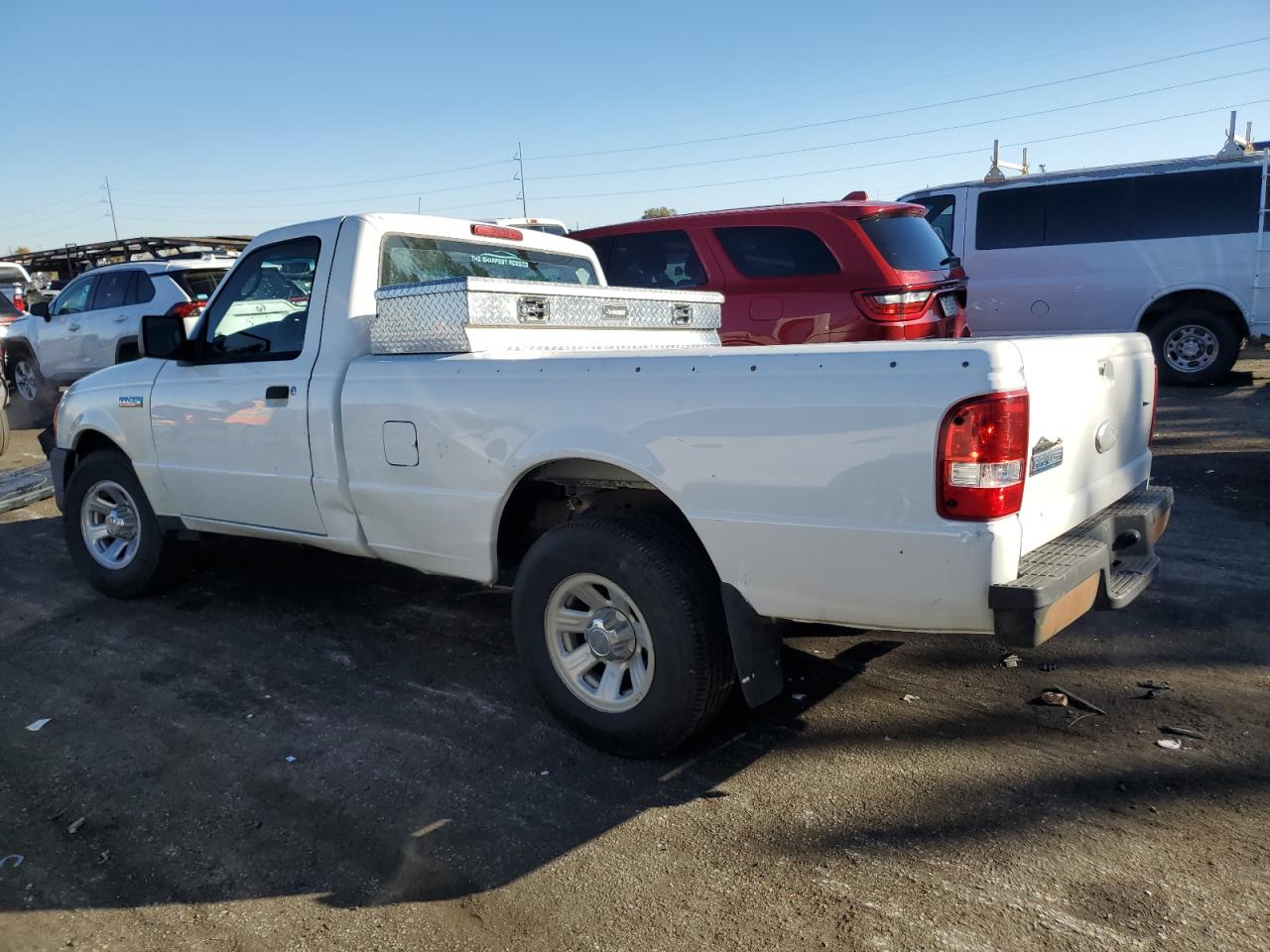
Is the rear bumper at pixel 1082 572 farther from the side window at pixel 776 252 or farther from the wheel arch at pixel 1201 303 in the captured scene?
the wheel arch at pixel 1201 303

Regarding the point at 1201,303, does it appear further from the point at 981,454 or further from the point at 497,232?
the point at 981,454

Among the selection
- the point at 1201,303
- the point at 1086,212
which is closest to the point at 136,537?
the point at 1086,212

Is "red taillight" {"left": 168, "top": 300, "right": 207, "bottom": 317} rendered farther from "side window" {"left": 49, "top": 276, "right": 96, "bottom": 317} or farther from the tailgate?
the tailgate

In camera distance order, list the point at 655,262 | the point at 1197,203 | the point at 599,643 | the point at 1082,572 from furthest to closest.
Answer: the point at 1197,203, the point at 655,262, the point at 599,643, the point at 1082,572

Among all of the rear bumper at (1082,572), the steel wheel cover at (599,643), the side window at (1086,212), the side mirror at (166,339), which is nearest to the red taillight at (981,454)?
the rear bumper at (1082,572)

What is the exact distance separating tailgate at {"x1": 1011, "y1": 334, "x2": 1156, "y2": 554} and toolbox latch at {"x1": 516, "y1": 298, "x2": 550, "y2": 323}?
2.01 metres

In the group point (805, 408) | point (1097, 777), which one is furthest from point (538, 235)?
A: point (1097, 777)

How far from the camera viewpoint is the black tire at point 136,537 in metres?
5.25

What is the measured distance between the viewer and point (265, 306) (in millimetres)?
4711

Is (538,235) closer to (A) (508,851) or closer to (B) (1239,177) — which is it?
(A) (508,851)

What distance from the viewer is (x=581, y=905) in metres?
2.65

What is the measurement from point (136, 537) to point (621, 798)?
12.0ft

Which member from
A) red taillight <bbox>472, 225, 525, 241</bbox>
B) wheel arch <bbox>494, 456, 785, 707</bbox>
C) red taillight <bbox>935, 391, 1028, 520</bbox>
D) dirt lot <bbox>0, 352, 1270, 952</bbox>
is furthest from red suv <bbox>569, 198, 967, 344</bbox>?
→ red taillight <bbox>935, 391, 1028, 520</bbox>

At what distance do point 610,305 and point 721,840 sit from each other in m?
2.62
